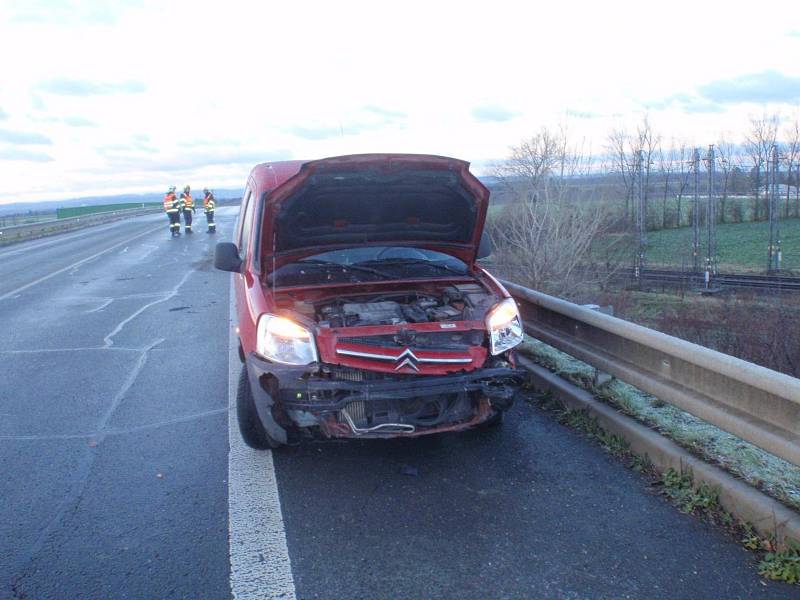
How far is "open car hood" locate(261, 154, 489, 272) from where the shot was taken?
197 inches

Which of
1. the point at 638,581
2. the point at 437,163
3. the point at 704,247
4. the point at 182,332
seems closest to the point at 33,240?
the point at 182,332

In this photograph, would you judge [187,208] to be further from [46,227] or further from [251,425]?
[251,425]

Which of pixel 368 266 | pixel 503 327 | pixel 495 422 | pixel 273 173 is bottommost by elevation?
pixel 495 422

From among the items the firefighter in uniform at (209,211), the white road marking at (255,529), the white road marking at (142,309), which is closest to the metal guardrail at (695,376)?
the white road marking at (255,529)

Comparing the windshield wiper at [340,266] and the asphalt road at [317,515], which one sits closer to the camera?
the asphalt road at [317,515]

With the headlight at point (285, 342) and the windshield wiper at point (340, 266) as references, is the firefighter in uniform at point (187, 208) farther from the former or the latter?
the headlight at point (285, 342)

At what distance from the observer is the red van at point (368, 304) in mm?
4316

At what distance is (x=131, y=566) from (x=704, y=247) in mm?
32546

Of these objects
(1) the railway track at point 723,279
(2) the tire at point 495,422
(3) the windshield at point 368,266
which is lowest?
(1) the railway track at point 723,279

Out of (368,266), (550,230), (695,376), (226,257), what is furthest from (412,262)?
(550,230)

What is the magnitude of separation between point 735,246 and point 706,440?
35449mm

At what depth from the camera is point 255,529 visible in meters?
3.79

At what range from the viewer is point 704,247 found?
32.2 m

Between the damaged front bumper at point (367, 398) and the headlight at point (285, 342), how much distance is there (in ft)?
0.21
